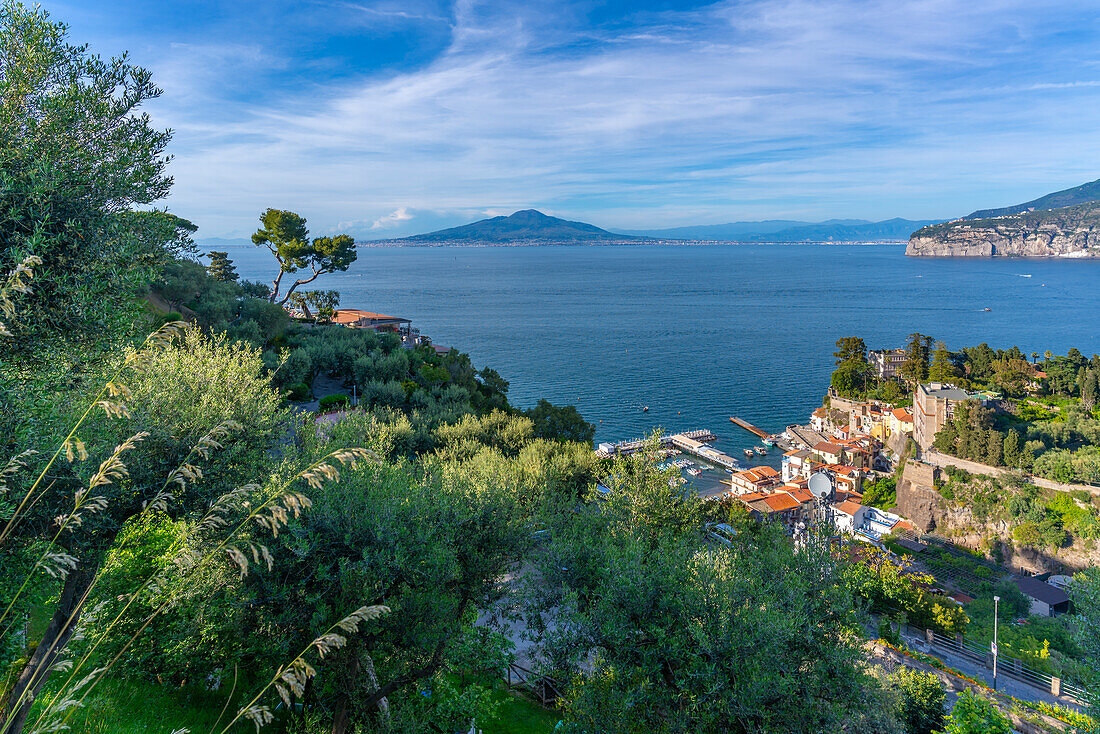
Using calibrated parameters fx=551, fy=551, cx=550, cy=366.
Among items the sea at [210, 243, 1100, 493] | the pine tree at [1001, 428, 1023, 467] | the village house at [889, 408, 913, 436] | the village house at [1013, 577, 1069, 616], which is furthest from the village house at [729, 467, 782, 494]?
the village house at [1013, 577, 1069, 616]

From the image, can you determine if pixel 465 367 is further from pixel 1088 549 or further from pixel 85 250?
pixel 1088 549

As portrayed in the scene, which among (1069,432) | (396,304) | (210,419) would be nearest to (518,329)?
(396,304)

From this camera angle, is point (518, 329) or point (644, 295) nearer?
point (518, 329)

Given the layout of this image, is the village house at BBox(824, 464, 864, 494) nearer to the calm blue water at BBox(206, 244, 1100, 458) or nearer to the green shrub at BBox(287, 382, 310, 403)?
the calm blue water at BBox(206, 244, 1100, 458)

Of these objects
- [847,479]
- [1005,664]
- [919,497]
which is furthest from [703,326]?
[1005,664]

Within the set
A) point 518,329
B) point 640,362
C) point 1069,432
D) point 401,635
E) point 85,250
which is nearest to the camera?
point 85,250

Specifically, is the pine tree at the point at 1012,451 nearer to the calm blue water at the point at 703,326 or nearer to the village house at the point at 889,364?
the calm blue water at the point at 703,326

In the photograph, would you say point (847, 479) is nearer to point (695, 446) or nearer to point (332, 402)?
point (695, 446)
